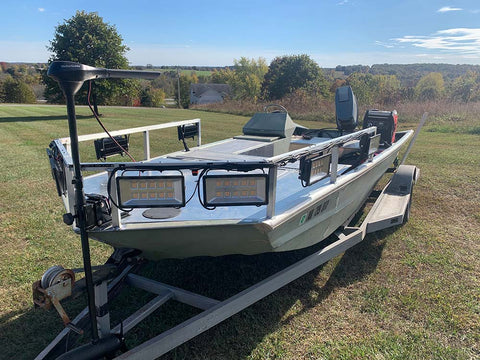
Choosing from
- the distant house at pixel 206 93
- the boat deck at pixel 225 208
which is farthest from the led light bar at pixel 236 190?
the distant house at pixel 206 93

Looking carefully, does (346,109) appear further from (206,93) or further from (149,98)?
(206,93)

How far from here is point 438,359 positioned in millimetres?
2711

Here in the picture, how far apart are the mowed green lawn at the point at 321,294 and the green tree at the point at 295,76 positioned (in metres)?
43.6

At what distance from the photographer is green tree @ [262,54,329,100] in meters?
47.2

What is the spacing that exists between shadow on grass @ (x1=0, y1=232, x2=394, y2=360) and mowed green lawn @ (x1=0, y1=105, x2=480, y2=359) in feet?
0.03

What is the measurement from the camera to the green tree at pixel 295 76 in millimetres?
47219

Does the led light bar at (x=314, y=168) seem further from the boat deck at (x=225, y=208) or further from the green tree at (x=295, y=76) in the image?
the green tree at (x=295, y=76)

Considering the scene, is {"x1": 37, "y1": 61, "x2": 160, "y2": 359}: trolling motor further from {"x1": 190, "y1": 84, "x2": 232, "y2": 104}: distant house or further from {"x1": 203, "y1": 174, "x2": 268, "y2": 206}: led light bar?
{"x1": 190, "y1": 84, "x2": 232, "y2": 104}: distant house

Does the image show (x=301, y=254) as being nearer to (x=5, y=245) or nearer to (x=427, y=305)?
(x=427, y=305)

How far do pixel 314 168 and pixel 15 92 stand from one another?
5105 cm

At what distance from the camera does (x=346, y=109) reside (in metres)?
6.76

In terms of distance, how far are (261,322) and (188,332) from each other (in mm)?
904

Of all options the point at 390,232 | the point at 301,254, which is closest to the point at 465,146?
the point at 390,232

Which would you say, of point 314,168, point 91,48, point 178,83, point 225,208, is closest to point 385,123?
point 314,168
